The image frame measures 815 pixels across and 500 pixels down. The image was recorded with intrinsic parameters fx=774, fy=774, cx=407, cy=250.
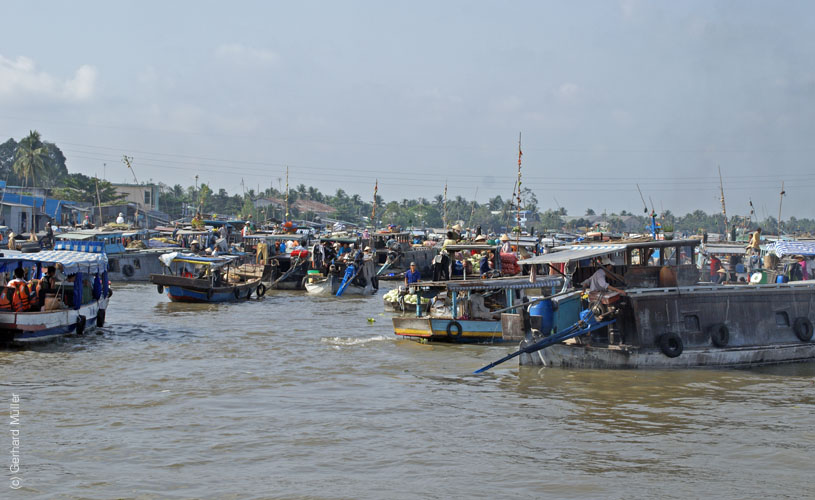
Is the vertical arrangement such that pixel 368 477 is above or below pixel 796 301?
below

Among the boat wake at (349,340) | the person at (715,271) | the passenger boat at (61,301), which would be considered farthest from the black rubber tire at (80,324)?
the person at (715,271)

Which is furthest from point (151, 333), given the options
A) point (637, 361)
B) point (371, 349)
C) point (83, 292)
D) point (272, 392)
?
point (637, 361)

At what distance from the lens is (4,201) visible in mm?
47125

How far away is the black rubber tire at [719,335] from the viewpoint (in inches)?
610

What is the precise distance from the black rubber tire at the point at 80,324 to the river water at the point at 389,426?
0.93 m

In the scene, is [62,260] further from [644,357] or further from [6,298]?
[644,357]

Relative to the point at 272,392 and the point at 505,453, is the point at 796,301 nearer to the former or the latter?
the point at 505,453

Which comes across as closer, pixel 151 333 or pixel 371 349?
pixel 371 349

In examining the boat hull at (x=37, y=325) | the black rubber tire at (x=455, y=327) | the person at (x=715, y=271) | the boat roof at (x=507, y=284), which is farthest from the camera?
the person at (x=715, y=271)

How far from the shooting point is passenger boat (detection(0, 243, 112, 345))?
55.3ft

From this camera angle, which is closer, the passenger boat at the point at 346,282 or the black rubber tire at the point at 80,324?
the black rubber tire at the point at 80,324

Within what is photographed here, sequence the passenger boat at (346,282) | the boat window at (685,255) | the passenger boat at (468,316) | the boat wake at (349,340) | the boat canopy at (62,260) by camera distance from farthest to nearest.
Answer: the passenger boat at (346,282)
the boat wake at (349,340)
the boat canopy at (62,260)
the passenger boat at (468,316)
the boat window at (685,255)

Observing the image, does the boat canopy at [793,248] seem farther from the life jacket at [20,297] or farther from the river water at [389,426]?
the life jacket at [20,297]

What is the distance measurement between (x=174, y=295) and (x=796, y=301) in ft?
69.3
